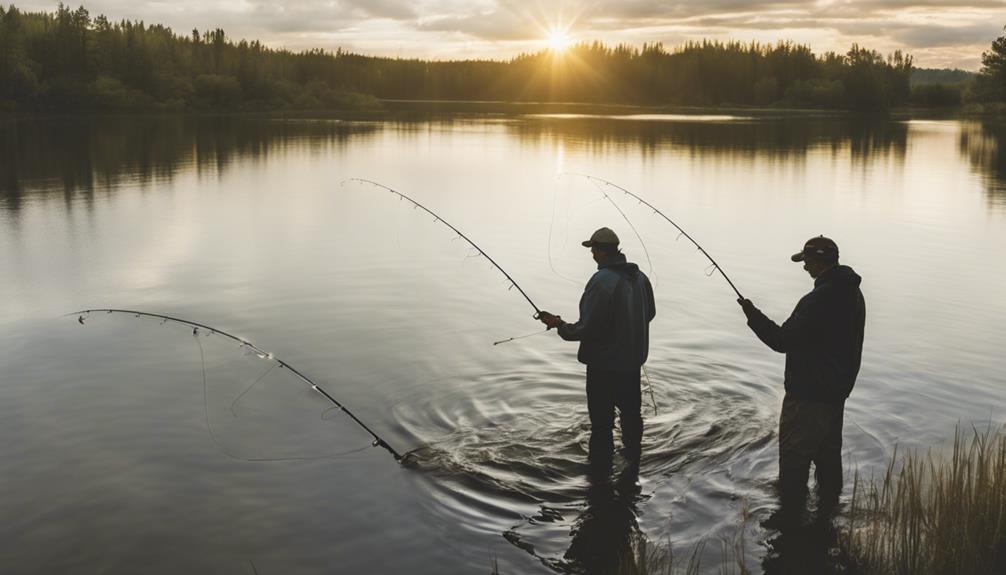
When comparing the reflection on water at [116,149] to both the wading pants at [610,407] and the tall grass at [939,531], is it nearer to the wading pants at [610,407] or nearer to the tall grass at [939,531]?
the wading pants at [610,407]

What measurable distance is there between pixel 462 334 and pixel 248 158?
130 feet

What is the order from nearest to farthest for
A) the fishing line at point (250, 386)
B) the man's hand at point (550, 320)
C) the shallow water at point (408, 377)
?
the shallow water at point (408, 377) < the man's hand at point (550, 320) < the fishing line at point (250, 386)

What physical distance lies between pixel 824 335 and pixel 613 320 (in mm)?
1974

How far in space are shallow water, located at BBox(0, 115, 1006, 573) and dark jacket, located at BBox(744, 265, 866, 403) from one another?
57.2 inches

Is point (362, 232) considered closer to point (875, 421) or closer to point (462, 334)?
point (462, 334)

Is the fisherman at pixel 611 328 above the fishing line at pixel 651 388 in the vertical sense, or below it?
above

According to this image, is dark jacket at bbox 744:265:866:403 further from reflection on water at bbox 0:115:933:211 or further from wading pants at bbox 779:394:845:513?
reflection on water at bbox 0:115:933:211

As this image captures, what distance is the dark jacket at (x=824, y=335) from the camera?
7012mm

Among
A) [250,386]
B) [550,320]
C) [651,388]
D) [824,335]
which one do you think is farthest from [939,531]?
[250,386]

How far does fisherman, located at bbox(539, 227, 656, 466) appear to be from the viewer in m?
8.29

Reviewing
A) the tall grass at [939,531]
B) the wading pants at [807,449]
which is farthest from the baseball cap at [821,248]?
the tall grass at [939,531]

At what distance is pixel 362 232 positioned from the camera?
27.0m

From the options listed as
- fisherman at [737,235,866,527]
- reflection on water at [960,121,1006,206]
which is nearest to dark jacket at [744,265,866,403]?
fisherman at [737,235,866,527]

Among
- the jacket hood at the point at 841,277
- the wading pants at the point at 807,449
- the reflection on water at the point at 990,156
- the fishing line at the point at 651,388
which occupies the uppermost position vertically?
the reflection on water at the point at 990,156
